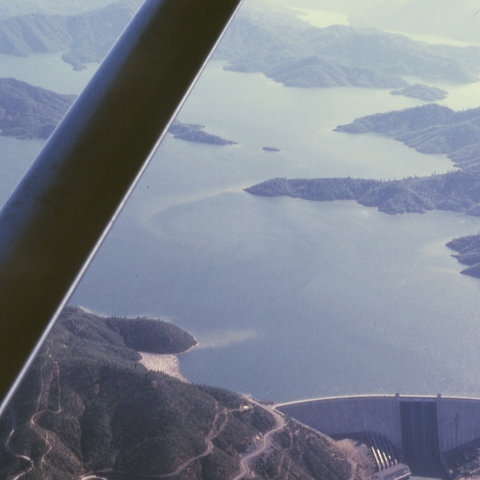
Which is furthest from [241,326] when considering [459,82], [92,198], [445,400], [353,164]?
[459,82]

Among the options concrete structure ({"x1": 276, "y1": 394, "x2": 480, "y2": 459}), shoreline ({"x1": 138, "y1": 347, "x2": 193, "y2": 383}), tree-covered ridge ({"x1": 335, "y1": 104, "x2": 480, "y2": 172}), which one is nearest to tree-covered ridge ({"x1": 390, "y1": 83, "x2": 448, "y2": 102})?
tree-covered ridge ({"x1": 335, "y1": 104, "x2": 480, "y2": 172})

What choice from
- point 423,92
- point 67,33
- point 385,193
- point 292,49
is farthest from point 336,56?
point 385,193

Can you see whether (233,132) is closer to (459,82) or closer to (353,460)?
(459,82)

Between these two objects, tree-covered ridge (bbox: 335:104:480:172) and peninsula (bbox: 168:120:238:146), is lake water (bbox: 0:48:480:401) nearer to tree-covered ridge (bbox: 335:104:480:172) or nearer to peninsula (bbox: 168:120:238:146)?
peninsula (bbox: 168:120:238:146)

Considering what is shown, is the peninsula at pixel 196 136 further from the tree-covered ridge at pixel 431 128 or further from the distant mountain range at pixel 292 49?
the tree-covered ridge at pixel 431 128

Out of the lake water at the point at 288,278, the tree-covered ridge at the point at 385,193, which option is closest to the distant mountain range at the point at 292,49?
the lake water at the point at 288,278

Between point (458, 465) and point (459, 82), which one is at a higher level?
point (458, 465)
